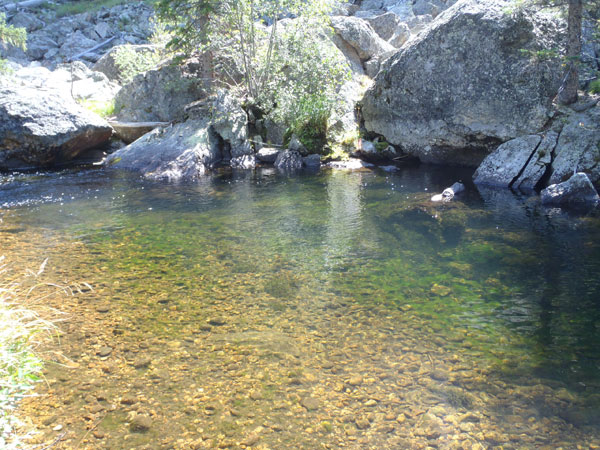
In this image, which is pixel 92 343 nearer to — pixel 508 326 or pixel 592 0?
pixel 508 326

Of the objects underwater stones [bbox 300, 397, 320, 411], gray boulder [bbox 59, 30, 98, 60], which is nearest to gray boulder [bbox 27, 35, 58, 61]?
gray boulder [bbox 59, 30, 98, 60]

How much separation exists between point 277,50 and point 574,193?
1413 cm

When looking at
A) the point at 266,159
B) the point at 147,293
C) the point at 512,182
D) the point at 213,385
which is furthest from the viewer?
the point at 266,159

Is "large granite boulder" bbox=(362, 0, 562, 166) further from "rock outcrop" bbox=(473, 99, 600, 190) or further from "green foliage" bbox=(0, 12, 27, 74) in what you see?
"green foliage" bbox=(0, 12, 27, 74)

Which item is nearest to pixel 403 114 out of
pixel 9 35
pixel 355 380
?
pixel 355 380

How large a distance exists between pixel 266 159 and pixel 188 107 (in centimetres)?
453

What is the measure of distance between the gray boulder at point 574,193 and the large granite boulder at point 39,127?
58.8 ft

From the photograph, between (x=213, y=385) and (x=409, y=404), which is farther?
(x=213, y=385)

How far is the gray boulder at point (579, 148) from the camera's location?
12922 mm

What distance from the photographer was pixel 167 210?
40.5 feet

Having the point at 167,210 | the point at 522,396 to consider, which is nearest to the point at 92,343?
the point at 522,396

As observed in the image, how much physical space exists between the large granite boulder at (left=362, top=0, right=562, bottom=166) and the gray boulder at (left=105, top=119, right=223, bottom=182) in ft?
25.3

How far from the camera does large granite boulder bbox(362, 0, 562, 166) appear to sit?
14680mm

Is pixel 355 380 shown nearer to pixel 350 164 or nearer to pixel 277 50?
pixel 350 164
